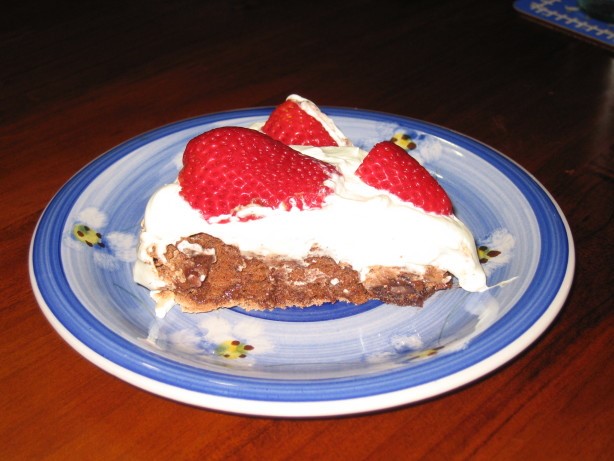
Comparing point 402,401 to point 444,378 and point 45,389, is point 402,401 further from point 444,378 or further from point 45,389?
point 45,389

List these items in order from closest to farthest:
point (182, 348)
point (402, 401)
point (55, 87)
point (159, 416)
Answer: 1. point (402, 401)
2. point (159, 416)
3. point (182, 348)
4. point (55, 87)

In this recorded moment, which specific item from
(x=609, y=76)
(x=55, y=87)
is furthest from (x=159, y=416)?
(x=609, y=76)

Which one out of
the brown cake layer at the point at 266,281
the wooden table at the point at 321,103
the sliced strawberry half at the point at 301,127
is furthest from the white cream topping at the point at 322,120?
the wooden table at the point at 321,103

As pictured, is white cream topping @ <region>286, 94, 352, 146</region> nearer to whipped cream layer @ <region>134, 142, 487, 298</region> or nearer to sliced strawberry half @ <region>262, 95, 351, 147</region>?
sliced strawberry half @ <region>262, 95, 351, 147</region>

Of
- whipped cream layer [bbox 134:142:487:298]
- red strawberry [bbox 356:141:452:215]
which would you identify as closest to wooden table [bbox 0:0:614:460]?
whipped cream layer [bbox 134:142:487:298]

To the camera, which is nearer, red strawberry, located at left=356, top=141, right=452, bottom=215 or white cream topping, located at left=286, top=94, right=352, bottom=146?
red strawberry, located at left=356, top=141, right=452, bottom=215

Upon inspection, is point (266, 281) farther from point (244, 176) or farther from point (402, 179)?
point (402, 179)

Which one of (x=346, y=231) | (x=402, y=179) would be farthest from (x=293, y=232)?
(x=402, y=179)
